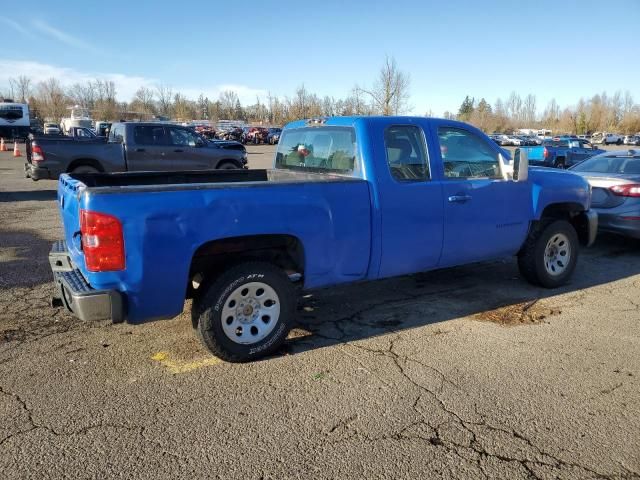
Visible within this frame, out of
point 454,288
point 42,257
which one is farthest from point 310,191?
point 42,257

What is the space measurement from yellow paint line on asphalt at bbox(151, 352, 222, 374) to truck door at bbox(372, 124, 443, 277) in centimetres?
163

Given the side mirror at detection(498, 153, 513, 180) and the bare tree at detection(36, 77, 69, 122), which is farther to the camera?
the bare tree at detection(36, 77, 69, 122)

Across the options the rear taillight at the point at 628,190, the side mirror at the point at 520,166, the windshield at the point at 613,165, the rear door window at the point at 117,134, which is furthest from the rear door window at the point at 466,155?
the rear door window at the point at 117,134

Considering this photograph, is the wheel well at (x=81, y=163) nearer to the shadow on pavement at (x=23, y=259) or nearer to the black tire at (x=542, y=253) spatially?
the shadow on pavement at (x=23, y=259)

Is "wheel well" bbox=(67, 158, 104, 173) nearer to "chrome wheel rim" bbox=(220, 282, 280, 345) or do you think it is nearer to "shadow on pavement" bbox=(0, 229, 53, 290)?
"shadow on pavement" bbox=(0, 229, 53, 290)

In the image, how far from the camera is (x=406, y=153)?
471cm

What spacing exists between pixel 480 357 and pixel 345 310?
4.92 feet

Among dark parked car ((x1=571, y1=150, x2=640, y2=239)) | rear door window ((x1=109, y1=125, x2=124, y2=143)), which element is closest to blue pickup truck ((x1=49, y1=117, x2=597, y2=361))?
dark parked car ((x1=571, y1=150, x2=640, y2=239))

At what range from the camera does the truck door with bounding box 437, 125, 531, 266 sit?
4922mm

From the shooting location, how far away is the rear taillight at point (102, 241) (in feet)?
10.7

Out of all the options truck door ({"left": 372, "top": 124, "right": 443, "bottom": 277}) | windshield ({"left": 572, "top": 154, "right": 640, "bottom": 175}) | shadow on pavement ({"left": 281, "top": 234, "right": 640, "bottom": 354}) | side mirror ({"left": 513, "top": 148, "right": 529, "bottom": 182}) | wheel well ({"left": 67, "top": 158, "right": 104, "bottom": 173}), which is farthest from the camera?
wheel well ({"left": 67, "top": 158, "right": 104, "bottom": 173})

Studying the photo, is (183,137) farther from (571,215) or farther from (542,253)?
(542,253)

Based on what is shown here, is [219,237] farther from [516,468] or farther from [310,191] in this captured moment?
[516,468]

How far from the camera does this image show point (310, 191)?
400 centimetres
